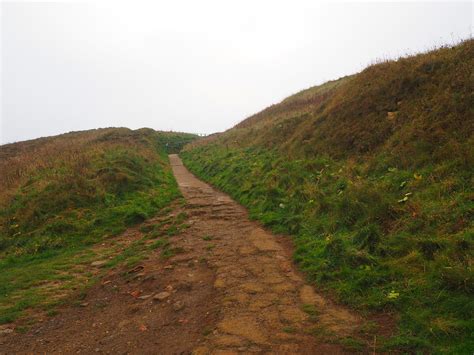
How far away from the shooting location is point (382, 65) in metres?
15.5

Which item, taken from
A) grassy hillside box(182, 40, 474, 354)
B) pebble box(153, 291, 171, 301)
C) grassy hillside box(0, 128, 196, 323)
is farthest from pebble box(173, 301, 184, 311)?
grassy hillside box(0, 128, 196, 323)

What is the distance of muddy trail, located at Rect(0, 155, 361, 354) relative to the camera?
493cm

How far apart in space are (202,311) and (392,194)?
5.19 meters

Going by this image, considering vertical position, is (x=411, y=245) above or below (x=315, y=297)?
above

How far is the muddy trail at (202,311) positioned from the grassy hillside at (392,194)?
2.35ft

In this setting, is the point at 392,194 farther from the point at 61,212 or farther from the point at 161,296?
the point at 61,212

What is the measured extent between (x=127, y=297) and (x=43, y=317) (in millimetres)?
1580

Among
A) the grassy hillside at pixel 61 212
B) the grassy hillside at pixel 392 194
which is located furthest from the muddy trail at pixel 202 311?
the grassy hillside at pixel 61 212

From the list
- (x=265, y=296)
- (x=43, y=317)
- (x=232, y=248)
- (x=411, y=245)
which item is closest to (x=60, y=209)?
(x=43, y=317)

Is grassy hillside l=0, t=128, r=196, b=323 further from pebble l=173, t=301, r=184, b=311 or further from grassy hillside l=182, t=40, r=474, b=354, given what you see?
grassy hillside l=182, t=40, r=474, b=354

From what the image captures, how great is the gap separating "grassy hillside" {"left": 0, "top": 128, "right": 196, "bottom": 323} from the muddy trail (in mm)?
1208

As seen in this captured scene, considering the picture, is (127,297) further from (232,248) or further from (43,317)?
(232,248)

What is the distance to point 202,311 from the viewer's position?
584 centimetres

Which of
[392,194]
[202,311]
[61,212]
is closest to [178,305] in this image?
[202,311]
